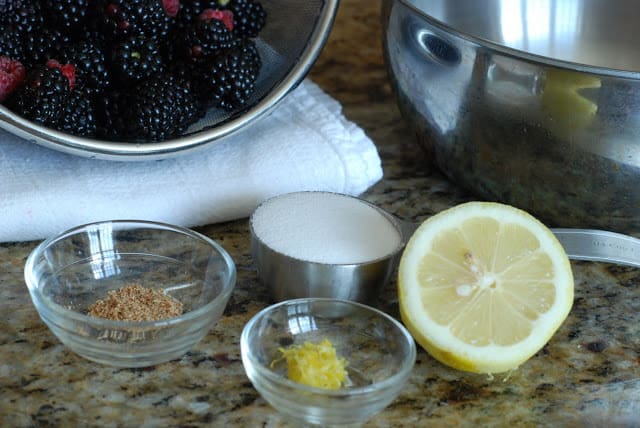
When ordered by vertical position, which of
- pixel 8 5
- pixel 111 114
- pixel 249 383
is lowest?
pixel 249 383

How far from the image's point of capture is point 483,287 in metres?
0.73

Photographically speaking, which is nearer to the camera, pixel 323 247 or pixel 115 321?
pixel 115 321

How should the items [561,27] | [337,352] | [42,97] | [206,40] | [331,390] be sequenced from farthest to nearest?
1. [561,27]
2. [206,40]
3. [42,97]
4. [337,352]
5. [331,390]

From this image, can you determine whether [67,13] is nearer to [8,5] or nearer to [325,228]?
[8,5]

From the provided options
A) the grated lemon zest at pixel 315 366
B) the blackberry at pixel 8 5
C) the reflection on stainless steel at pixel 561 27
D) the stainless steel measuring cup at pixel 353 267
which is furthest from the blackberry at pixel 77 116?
the reflection on stainless steel at pixel 561 27

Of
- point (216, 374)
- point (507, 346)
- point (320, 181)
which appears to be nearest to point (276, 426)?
point (216, 374)

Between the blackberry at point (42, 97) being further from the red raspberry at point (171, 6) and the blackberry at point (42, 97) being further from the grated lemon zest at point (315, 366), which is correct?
the grated lemon zest at point (315, 366)

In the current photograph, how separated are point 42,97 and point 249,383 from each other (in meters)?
0.33

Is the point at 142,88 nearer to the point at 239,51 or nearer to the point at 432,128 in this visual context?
the point at 239,51

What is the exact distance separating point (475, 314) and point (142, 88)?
404 mm

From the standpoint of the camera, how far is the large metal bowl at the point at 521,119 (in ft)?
2.62

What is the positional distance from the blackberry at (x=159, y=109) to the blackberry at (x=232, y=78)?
31 millimetres

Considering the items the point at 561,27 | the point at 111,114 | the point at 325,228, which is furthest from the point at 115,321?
the point at 561,27

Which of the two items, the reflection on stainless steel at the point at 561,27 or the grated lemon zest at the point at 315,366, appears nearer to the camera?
the grated lemon zest at the point at 315,366
